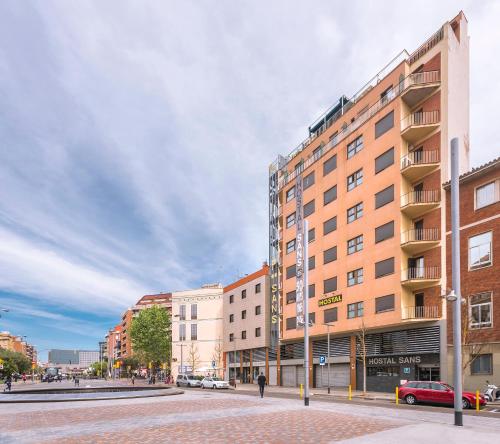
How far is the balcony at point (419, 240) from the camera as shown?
3856 cm

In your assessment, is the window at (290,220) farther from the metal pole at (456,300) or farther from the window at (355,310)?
the metal pole at (456,300)

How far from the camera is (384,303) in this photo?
41500 mm

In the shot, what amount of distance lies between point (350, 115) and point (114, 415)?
129ft

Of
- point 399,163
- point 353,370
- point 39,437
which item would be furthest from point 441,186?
Answer: point 39,437

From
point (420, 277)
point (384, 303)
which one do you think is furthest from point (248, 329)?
point (420, 277)

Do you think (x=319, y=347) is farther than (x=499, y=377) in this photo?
Yes

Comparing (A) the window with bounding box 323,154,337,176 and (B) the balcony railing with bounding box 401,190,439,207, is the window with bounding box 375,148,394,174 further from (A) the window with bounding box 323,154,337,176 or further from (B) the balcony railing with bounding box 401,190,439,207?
(A) the window with bounding box 323,154,337,176

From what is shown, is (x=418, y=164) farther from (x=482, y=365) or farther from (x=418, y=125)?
(x=482, y=365)

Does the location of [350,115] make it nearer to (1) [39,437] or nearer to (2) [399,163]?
(2) [399,163]

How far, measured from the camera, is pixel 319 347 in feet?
172

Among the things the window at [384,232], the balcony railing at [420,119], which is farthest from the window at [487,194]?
the window at [384,232]

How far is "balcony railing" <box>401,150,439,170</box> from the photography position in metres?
39.6

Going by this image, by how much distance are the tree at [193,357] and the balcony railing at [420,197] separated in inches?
2366

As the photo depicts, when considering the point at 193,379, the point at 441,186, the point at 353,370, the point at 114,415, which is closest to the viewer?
the point at 114,415
